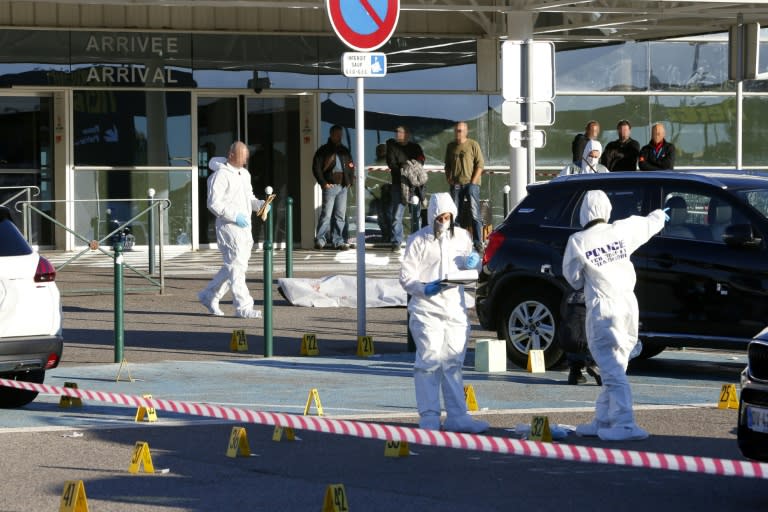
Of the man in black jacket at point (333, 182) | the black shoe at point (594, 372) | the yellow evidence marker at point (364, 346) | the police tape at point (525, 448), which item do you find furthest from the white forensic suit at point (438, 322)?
the man in black jacket at point (333, 182)

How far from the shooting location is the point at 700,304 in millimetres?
12961

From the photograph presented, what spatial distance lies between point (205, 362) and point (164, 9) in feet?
39.0

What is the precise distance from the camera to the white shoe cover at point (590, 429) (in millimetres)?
10188

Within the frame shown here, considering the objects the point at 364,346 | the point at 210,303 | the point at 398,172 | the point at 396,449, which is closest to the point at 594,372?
the point at 364,346

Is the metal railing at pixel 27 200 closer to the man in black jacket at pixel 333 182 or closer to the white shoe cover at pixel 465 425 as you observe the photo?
the man in black jacket at pixel 333 182

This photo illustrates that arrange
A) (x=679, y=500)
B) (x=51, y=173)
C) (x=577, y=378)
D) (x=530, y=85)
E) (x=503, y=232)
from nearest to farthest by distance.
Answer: (x=679, y=500) < (x=577, y=378) < (x=503, y=232) < (x=530, y=85) < (x=51, y=173)

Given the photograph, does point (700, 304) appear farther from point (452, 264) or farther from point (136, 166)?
point (136, 166)

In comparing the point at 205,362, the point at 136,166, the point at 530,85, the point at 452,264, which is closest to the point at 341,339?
the point at 205,362

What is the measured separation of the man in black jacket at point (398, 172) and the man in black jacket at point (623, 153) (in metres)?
3.04

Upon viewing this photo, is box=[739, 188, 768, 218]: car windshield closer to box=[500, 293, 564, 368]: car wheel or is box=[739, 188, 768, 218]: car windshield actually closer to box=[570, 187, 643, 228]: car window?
box=[570, 187, 643, 228]: car window

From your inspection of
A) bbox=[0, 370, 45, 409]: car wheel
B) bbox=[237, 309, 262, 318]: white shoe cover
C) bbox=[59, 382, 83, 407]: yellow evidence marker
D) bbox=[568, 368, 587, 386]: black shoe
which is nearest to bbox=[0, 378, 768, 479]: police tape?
bbox=[0, 370, 45, 409]: car wheel

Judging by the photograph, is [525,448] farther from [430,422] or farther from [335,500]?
[430,422]

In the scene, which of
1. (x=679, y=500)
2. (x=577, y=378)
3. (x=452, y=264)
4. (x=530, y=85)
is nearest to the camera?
(x=679, y=500)

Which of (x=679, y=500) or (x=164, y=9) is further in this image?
(x=164, y=9)
